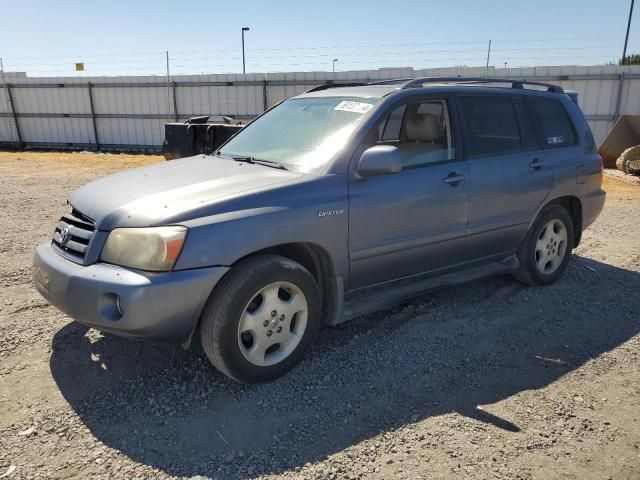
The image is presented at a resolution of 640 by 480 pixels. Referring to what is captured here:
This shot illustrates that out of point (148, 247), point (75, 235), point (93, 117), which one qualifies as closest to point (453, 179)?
point (148, 247)

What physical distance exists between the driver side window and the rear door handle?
0.95m

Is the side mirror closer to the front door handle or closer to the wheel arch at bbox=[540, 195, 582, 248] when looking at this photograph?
the front door handle

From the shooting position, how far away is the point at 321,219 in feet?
10.9

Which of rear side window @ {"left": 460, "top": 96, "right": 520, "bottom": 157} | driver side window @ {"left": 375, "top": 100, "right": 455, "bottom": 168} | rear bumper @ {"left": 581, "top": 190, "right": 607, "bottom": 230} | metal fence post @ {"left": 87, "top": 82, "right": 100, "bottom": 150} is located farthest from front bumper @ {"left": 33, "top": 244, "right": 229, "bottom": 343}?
metal fence post @ {"left": 87, "top": 82, "right": 100, "bottom": 150}

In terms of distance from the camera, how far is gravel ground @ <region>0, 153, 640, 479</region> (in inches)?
103

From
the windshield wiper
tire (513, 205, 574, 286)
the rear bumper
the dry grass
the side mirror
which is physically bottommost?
the dry grass

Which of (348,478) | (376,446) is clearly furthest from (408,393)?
(348,478)

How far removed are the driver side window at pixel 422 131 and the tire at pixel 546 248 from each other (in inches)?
52.6

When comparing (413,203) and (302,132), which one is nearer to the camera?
(413,203)

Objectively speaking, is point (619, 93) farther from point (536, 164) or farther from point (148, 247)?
point (148, 247)

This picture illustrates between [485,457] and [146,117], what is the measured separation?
19.6m

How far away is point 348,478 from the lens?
8.21 feet

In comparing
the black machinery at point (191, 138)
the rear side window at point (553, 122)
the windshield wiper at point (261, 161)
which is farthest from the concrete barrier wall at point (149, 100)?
the windshield wiper at point (261, 161)

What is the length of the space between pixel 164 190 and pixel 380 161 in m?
1.39
